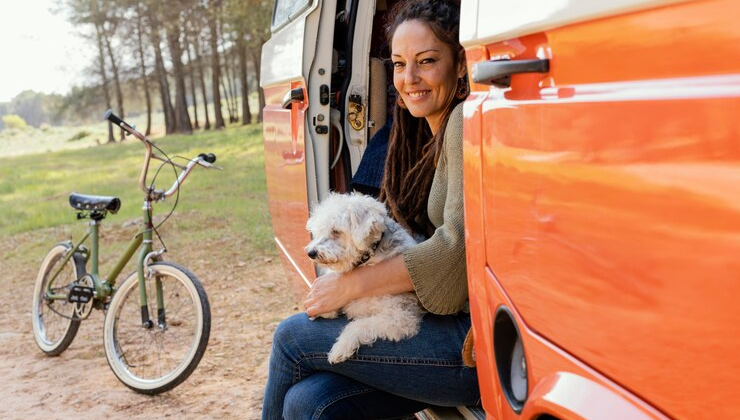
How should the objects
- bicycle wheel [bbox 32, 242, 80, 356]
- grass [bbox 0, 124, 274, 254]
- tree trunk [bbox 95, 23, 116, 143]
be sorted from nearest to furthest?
1. bicycle wheel [bbox 32, 242, 80, 356]
2. grass [bbox 0, 124, 274, 254]
3. tree trunk [bbox 95, 23, 116, 143]

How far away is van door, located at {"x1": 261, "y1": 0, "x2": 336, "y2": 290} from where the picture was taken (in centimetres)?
385

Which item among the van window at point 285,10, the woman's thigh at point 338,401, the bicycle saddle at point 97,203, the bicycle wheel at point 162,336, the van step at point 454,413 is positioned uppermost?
the van window at point 285,10

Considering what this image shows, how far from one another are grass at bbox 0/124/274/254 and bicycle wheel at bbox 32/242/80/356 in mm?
3216

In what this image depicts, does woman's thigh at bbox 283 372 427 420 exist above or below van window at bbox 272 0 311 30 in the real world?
below

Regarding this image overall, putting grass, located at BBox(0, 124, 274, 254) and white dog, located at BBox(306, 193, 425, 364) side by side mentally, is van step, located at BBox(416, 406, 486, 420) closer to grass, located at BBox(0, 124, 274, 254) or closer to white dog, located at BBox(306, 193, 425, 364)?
white dog, located at BBox(306, 193, 425, 364)

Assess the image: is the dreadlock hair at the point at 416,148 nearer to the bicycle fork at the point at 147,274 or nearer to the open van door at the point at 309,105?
the open van door at the point at 309,105

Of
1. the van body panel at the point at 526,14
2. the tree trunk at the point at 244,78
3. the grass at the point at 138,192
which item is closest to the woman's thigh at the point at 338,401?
Answer: the van body panel at the point at 526,14

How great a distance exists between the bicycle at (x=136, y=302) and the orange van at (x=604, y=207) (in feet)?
9.76

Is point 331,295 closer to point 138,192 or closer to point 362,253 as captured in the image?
point 362,253

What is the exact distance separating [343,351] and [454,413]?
1.61 ft

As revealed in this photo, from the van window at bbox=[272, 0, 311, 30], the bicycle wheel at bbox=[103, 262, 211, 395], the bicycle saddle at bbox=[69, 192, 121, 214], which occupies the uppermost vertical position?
the van window at bbox=[272, 0, 311, 30]

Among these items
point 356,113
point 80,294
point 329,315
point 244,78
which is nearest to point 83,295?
point 80,294

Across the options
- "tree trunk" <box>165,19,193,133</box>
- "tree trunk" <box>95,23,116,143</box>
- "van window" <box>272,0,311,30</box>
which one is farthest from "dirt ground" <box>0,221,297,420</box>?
"tree trunk" <box>95,23,116,143</box>

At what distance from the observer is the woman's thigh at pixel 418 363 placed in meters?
2.47
